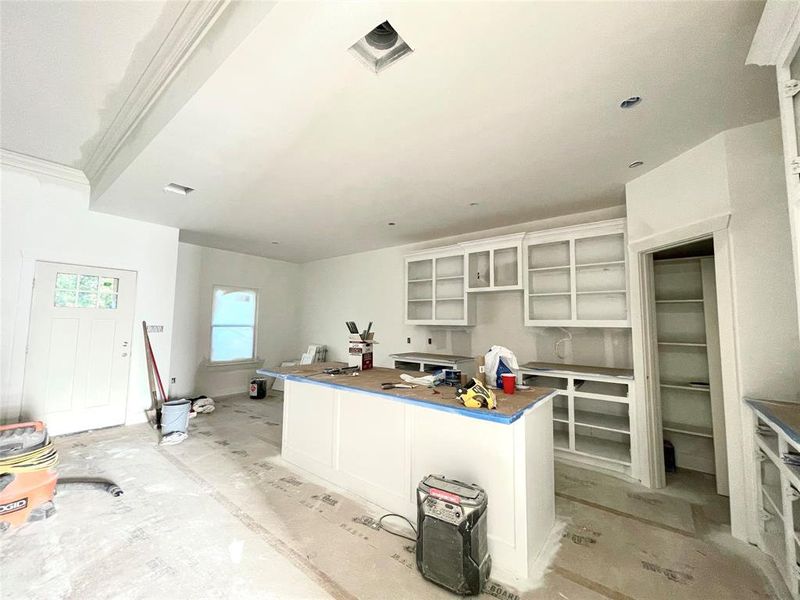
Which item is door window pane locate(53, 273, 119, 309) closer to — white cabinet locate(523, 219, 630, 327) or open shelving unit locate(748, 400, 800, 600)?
white cabinet locate(523, 219, 630, 327)

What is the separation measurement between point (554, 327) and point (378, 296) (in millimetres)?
3036

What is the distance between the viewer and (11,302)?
11.2 ft

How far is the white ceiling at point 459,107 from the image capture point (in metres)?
1.42

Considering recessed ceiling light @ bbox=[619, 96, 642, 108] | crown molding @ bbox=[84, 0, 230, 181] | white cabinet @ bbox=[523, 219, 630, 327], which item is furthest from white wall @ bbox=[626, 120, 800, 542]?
crown molding @ bbox=[84, 0, 230, 181]

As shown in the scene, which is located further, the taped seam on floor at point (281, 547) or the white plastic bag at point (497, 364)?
the white plastic bag at point (497, 364)

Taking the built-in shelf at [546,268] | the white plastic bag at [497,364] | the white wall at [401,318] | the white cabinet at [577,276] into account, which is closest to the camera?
the white plastic bag at [497,364]

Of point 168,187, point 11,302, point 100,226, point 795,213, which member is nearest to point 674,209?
point 795,213

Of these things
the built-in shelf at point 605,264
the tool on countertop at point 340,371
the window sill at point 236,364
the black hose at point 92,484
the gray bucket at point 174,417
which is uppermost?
the built-in shelf at point 605,264

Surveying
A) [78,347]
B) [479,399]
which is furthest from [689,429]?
[78,347]

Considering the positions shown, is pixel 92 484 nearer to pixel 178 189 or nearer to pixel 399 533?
pixel 399 533

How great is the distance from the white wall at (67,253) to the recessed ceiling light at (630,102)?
17.7 ft

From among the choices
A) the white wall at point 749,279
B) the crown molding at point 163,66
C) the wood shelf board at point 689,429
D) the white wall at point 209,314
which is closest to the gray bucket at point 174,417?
the white wall at point 209,314

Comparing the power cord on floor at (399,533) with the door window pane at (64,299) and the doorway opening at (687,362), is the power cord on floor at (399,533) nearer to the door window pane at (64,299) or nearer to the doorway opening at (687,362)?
the doorway opening at (687,362)

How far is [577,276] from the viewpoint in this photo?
3619 mm
